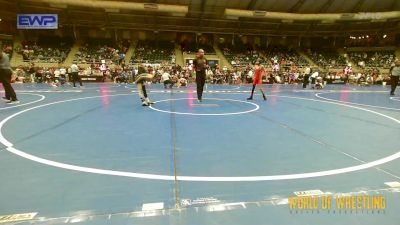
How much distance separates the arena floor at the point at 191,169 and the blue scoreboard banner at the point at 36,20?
2791cm

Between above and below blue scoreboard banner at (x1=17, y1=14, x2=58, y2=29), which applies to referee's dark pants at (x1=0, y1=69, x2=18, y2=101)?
below

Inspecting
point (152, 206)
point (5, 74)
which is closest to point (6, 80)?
point (5, 74)

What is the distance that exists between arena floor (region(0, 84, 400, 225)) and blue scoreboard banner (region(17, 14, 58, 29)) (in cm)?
2791

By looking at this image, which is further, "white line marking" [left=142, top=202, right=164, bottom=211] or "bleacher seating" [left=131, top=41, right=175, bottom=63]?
"bleacher seating" [left=131, top=41, right=175, bottom=63]

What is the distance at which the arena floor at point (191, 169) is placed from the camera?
9.16 ft

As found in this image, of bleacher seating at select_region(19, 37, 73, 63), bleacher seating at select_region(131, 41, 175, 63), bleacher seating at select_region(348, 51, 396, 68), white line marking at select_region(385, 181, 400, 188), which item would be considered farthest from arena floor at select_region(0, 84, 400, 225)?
bleacher seating at select_region(348, 51, 396, 68)

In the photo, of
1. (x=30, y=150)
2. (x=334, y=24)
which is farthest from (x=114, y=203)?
(x=334, y=24)

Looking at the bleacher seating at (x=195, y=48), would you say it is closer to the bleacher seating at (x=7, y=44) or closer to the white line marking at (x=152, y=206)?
the bleacher seating at (x=7, y=44)

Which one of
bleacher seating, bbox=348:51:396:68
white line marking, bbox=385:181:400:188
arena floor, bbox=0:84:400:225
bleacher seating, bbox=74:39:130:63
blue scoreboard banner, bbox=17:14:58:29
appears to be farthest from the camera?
bleacher seating, bbox=348:51:396:68

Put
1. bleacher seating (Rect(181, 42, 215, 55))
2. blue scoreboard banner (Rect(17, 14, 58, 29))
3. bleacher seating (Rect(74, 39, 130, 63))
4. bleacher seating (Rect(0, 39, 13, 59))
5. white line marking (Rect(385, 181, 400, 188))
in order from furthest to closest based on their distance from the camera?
bleacher seating (Rect(181, 42, 215, 55)) → bleacher seating (Rect(74, 39, 130, 63)) → bleacher seating (Rect(0, 39, 13, 59)) → blue scoreboard banner (Rect(17, 14, 58, 29)) → white line marking (Rect(385, 181, 400, 188))

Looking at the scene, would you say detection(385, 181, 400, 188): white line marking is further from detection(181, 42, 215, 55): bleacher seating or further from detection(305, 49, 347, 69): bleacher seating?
detection(305, 49, 347, 69): bleacher seating

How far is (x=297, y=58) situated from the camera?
4075 centimetres

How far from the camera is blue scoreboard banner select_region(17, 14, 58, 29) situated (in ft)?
101

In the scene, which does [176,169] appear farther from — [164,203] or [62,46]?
[62,46]
